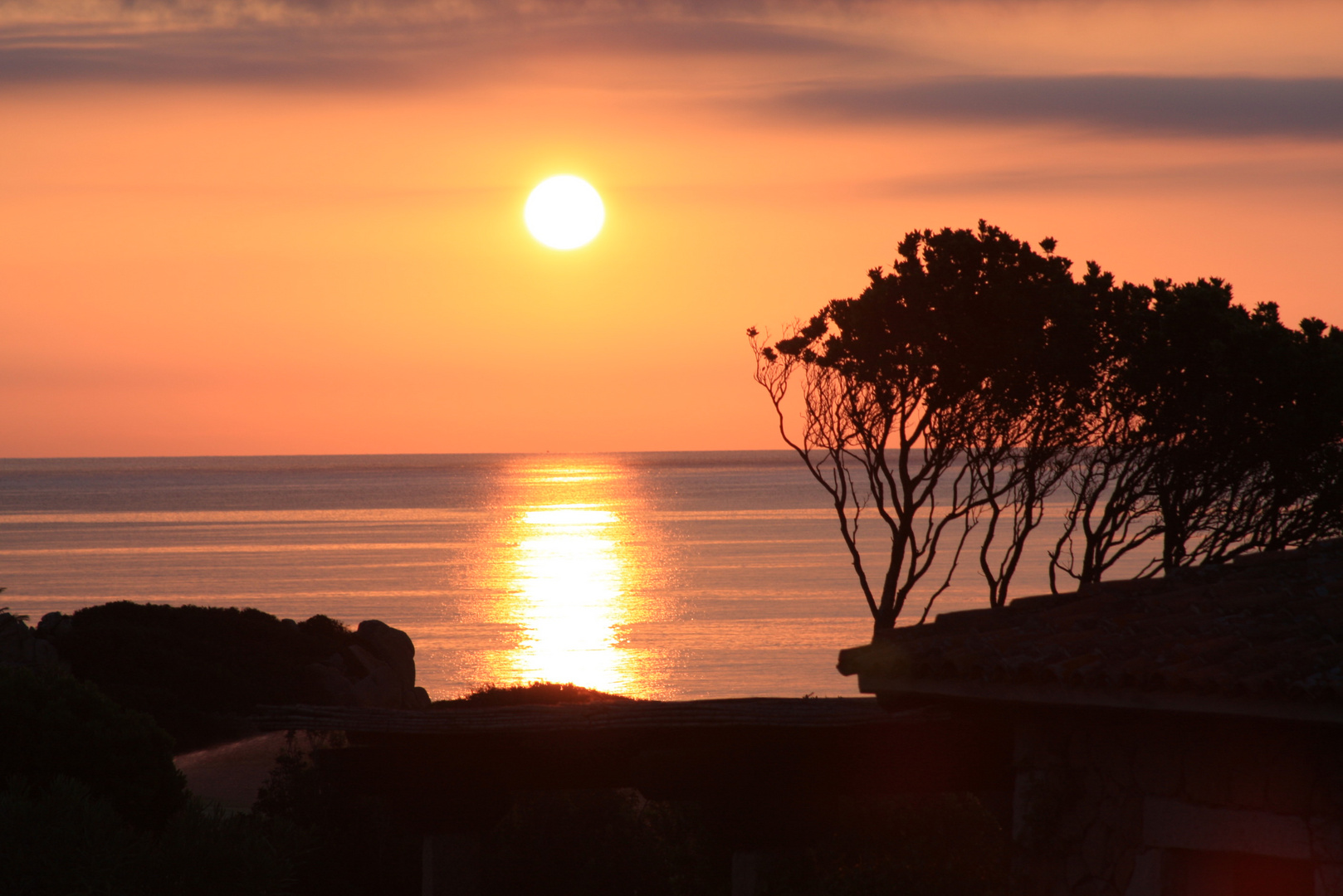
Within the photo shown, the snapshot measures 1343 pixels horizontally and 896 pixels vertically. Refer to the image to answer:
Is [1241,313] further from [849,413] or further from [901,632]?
[901,632]

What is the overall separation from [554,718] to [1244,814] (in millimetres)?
5138

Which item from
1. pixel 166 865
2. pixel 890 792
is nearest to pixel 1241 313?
pixel 890 792

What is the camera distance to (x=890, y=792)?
10586mm

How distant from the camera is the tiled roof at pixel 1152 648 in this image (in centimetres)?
754

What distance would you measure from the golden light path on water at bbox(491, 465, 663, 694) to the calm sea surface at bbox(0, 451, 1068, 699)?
188 millimetres

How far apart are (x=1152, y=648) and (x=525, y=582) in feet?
236

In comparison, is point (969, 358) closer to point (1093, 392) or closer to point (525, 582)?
point (1093, 392)

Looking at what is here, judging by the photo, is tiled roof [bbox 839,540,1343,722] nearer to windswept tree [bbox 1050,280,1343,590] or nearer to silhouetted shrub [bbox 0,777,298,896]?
silhouetted shrub [bbox 0,777,298,896]

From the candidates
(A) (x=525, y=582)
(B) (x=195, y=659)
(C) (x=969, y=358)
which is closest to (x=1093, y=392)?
(C) (x=969, y=358)

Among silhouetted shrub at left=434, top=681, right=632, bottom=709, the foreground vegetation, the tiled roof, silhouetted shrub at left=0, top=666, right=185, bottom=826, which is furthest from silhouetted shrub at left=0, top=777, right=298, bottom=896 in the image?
silhouetted shrub at left=434, top=681, right=632, bottom=709

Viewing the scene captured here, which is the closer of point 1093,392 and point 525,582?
point 1093,392

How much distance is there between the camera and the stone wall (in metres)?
7.78

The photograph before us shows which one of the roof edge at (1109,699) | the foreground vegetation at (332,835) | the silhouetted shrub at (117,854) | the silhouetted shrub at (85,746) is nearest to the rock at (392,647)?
the foreground vegetation at (332,835)

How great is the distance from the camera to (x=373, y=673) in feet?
125
